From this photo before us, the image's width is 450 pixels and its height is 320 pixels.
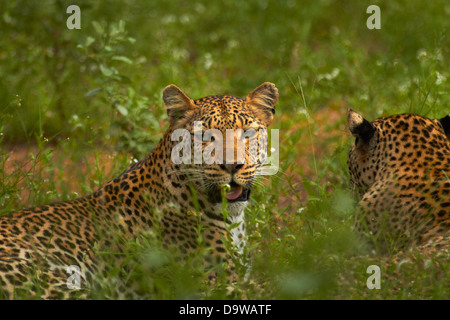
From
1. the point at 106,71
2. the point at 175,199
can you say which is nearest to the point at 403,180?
the point at 175,199

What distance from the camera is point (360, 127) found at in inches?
230

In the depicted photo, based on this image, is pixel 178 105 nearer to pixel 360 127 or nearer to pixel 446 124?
pixel 360 127

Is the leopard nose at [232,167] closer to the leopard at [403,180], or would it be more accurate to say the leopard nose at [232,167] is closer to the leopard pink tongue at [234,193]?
the leopard pink tongue at [234,193]

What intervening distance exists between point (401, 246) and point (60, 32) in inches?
257

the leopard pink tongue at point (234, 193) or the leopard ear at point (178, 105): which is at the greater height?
the leopard ear at point (178, 105)

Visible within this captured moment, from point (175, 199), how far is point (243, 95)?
515 centimetres

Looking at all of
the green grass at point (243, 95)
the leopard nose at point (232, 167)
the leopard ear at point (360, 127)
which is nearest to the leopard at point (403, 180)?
the leopard ear at point (360, 127)

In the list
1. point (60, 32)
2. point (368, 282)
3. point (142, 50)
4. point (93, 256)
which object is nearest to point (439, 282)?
point (368, 282)

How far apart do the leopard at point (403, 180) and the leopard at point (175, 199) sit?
2.85 feet

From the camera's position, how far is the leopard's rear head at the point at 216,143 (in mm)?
5453

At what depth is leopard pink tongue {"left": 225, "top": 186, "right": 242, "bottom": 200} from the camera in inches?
216

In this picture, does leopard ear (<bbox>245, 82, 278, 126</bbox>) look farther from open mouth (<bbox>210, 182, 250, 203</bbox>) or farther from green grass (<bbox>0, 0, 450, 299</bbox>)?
open mouth (<bbox>210, 182, 250, 203</bbox>)

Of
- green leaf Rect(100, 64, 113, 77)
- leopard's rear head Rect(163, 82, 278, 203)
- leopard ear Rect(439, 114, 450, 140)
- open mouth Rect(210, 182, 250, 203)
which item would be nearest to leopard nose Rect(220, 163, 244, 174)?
leopard's rear head Rect(163, 82, 278, 203)
